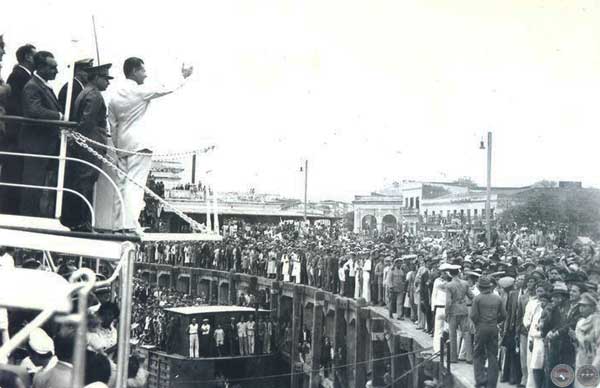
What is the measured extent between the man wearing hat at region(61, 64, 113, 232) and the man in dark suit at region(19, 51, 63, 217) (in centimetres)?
20

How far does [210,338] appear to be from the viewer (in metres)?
23.3

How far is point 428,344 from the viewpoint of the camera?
11367 mm

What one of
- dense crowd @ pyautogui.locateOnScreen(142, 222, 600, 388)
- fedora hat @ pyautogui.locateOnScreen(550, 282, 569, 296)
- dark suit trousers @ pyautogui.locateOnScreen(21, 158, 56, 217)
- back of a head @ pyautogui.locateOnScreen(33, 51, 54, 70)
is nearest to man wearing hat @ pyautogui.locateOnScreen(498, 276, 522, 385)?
dense crowd @ pyautogui.locateOnScreen(142, 222, 600, 388)

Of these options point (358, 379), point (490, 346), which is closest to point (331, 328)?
point (358, 379)

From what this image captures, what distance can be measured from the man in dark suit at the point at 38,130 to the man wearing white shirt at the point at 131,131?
492 millimetres

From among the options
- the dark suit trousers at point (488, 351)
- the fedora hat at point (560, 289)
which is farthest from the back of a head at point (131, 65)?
the dark suit trousers at point (488, 351)

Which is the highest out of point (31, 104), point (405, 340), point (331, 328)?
point (31, 104)

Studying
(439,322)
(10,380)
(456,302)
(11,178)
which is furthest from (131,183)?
(439,322)

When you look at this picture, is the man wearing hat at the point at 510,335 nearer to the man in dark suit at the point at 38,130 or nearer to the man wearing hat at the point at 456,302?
the man wearing hat at the point at 456,302

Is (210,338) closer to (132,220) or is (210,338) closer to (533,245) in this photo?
(533,245)

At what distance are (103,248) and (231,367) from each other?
19.9 meters

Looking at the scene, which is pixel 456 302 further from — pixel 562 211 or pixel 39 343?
pixel 562 211

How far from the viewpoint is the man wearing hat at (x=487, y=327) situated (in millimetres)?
8164

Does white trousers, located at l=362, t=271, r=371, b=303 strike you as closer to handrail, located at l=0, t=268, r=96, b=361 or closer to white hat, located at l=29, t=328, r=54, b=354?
white hat, located at l=29, t=328, r=54, b=354
